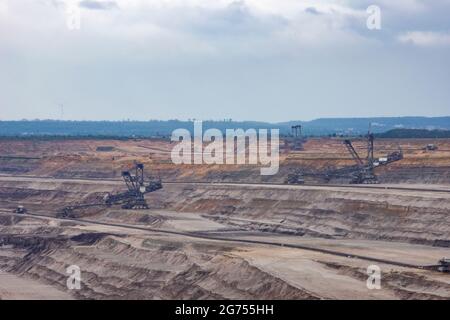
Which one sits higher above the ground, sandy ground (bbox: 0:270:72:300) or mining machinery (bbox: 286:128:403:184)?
mining machinery (bbox: 286:128:403:184)

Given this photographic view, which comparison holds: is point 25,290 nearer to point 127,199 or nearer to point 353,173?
point 127,199

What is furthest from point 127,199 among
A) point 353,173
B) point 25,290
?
point 25,290

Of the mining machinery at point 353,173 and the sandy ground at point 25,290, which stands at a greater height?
the mining machinery at point 353,173

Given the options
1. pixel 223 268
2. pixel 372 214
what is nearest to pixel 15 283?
pixel 223 268

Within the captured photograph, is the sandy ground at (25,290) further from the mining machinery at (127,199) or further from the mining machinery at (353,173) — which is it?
the mining machinery at (353,173)

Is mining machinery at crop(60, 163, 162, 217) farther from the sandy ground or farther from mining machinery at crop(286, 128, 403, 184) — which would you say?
the sandy ground

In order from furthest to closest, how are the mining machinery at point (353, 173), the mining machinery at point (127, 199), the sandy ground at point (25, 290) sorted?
the mining machinery at point (353, 173) < the mining machinery at point (127, 199) < the sandy ground at point (25, 290)

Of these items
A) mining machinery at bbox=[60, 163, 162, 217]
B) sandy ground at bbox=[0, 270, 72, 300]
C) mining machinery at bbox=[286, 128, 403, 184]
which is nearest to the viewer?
sandy ground at bbox=[0, 270, 72, 300]

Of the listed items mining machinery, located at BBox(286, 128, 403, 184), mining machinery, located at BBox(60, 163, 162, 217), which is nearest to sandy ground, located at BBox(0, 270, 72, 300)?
mining machinery, located at BBox(60, 163, 162, 217)

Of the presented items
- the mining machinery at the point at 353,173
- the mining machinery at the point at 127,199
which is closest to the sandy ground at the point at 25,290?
the mining machinery at the point at 127,199

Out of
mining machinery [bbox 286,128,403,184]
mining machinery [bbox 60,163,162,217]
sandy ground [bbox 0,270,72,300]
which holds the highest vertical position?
mining machinery [bbox 286,128,403,184]

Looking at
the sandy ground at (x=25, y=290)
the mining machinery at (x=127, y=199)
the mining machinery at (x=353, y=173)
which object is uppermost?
the mining machinery at (x=353, y=173)

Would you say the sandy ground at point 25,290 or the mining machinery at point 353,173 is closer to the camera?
the sandy ground at point 25,290
